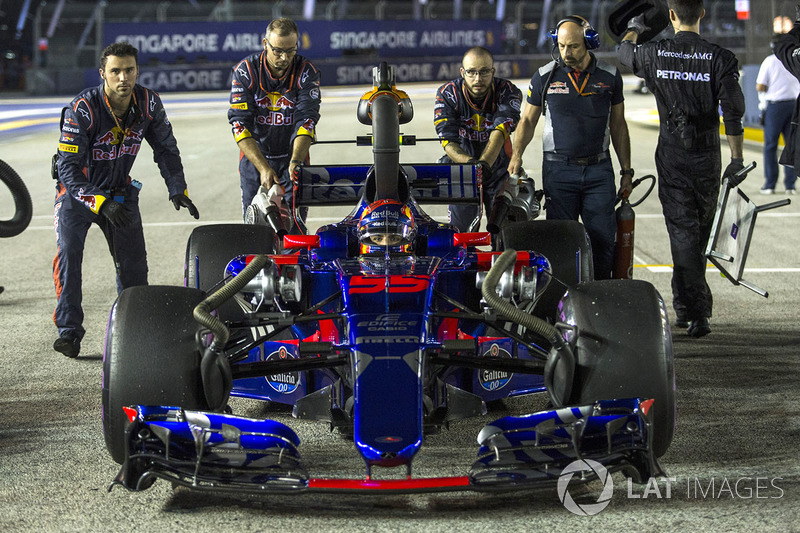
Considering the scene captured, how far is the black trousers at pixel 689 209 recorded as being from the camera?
621cm

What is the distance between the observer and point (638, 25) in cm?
673

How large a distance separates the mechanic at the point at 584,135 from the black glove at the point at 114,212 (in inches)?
96.1

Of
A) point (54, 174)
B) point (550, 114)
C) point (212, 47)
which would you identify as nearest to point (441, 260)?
point (550, 114)

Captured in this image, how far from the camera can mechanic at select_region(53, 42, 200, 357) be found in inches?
231

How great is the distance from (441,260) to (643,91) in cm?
2978

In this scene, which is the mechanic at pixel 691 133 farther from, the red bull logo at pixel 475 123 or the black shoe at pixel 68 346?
the black shoe at pixel 68 346

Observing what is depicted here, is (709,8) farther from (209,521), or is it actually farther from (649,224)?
(209,521)

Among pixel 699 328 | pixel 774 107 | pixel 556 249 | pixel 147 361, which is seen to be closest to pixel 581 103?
pixel 556 249

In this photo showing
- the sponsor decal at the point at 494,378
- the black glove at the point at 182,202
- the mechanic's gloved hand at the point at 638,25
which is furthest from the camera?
the mechanic's gloved hand at the point at 638,25

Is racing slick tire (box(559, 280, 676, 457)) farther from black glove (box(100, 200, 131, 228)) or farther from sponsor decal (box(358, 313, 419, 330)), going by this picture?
black glove (box(100, 200, 131, 228))

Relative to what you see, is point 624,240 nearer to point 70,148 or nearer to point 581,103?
point 581,103

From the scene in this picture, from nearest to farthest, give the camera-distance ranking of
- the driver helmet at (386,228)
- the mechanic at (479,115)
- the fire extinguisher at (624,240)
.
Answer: the driver helmet at (386,228) → the fire extinguisher at (624,240) → the mechanic at (479,115)

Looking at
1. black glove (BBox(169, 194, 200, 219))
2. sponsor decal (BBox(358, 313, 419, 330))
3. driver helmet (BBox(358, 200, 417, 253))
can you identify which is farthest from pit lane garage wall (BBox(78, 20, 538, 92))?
sponsor decal (BBox(358, 313, 419, 330))

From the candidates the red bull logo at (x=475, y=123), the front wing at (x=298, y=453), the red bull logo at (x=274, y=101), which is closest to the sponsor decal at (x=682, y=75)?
the red bull logo at (x=475, y=123)
